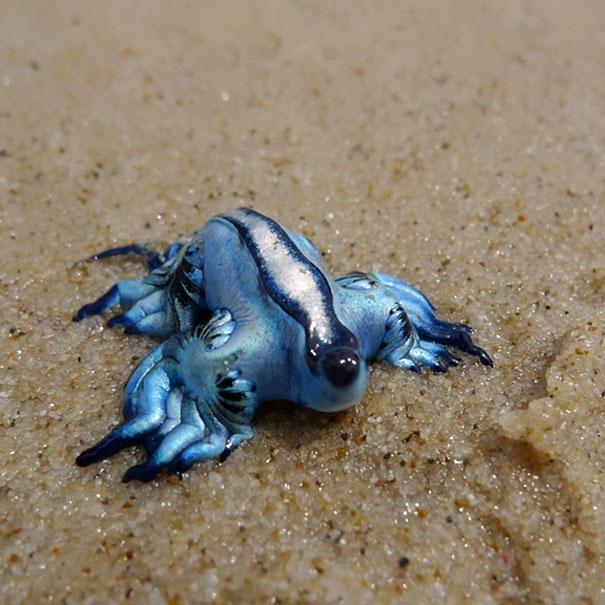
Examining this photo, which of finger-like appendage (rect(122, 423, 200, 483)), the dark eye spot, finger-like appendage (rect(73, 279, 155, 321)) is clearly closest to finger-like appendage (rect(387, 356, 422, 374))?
the dark eye spot

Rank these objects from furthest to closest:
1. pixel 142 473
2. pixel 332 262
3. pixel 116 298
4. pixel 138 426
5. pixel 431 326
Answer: pixel 332 262 < pixel 116 298 < pixel 431 326 < pixel 138 426 < pixel 142 473

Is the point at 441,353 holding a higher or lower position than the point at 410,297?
lower

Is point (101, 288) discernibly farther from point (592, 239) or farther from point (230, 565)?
point (592, 239)

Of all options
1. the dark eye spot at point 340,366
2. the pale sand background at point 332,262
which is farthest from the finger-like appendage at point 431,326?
the dark eye spot at point 340,366

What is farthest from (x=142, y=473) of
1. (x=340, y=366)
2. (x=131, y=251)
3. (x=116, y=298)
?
(x=131, y=251)

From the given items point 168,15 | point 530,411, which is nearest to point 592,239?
point 530,411

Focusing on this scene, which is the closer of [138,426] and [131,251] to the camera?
[138,426]

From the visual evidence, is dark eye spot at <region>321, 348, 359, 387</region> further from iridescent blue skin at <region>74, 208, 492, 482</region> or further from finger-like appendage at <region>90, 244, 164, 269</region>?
finger-like appendage at <region>90, 244, 164, 269</region>

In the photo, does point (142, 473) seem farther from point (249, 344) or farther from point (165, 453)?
point (249, 344)
